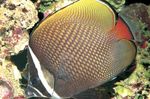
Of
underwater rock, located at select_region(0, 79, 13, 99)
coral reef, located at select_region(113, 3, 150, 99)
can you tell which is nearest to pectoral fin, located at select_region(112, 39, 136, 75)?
coral reef, located at select_region(113, 3, 150, 99)

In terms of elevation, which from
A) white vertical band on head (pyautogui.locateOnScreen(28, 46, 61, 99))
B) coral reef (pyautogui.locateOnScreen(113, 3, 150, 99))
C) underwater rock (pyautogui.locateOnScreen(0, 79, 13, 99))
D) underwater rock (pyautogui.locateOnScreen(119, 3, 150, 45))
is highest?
white vertical band on head (pyautogui.locateOnScreen(28, 46, 61, 99))

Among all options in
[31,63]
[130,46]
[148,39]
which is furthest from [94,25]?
[148,39]

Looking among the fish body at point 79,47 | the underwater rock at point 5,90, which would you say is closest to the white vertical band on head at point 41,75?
the fish body at point 79,47

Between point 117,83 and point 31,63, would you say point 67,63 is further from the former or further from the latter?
point 117,83

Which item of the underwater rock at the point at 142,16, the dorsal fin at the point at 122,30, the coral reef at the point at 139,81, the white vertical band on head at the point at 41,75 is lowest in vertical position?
the coral reef at the point at 139,81

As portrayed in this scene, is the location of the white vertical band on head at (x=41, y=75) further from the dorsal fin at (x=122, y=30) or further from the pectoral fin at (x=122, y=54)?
the dorsal fin at (x=122, y=30)

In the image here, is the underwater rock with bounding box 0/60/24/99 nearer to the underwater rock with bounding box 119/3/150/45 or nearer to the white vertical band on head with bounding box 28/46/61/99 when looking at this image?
the white vertical band on head with bounding box 28/46/61/99

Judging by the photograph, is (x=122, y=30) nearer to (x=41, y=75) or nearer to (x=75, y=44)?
(x=75, y=44)

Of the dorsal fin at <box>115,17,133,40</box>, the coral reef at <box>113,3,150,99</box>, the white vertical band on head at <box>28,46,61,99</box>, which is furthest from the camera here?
the coral reef at <box>113,3,150,99</box>
